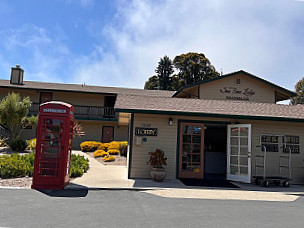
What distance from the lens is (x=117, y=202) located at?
685 centimetres

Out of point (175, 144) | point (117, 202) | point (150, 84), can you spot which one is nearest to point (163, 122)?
point (175, 144)

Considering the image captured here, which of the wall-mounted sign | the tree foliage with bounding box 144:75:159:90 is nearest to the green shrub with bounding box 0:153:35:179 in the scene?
the wall-mounted sign

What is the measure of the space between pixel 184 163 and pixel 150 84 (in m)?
38.0

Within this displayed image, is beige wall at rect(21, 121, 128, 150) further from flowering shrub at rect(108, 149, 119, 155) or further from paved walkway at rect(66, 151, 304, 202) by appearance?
paved walkway at rect(66, 151, 304, 202)

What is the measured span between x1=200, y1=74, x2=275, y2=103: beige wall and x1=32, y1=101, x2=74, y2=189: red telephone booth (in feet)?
37.0

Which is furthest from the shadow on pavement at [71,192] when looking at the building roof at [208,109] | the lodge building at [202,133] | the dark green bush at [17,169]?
the building roof at [208,109]

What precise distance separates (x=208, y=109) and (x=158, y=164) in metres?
3.29

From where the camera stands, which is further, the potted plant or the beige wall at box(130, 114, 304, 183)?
the beige wall at box(130, 114, 304, 183)

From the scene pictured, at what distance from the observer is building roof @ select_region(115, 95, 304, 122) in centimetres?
1057

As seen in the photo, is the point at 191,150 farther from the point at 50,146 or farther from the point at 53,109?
the point at 53,109

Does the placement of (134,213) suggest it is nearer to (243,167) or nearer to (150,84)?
(243,167)

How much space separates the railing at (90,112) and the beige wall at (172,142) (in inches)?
554

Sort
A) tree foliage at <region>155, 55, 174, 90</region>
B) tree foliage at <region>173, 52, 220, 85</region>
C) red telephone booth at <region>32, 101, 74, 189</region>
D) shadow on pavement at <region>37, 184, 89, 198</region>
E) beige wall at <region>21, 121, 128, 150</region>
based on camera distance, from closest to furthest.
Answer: shadow on pavement at <region>37, 184, 89, 198</region> → red telephone booth at <region>32, 101, 74, 189</region> → beige wall at <region>21, 121, 128, 150</region> → tree foliage at <region>173, 52, 220, 85</region> → tree foliage at <region>155, 55, 174, 90</region>

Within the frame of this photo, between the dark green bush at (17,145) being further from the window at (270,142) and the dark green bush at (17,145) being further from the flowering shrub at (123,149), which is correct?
the window at (270,142)
